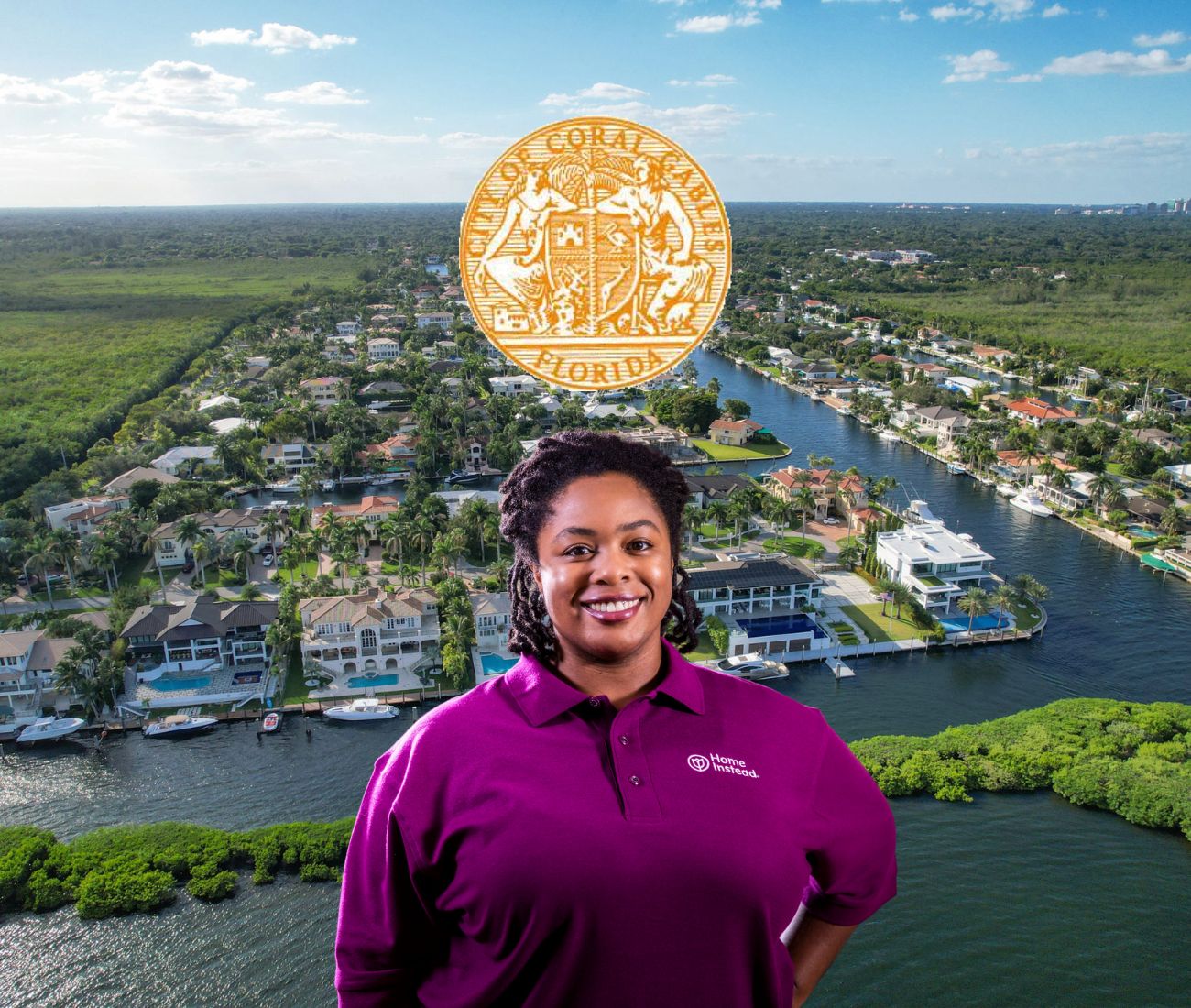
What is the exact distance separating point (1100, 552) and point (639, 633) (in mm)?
20363

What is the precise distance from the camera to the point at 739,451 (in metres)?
26.3

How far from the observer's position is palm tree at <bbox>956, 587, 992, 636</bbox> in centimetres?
1525

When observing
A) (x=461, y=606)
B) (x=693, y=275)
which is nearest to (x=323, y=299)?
(x=461, y=606)

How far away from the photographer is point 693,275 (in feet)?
8.57

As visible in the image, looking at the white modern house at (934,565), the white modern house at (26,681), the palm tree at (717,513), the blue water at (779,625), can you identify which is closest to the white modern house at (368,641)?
the white modern house at (26,681)

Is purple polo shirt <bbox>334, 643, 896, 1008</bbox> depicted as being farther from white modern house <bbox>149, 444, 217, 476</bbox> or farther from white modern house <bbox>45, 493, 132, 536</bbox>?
white modern house <bbox>149, 444, 217, 476</bbox>

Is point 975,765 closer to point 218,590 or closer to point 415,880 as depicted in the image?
point 415,880

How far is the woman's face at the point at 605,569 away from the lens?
1.62 meters

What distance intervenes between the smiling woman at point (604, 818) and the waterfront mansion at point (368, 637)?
40.8 feet

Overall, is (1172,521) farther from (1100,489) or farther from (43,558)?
(43,558)

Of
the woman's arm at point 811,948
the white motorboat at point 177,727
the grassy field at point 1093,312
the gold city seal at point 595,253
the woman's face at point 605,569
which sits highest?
the gold city seal at point 595,253

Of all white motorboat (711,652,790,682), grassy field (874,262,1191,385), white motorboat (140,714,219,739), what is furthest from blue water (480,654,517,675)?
grassy field (874,262,1191,385)

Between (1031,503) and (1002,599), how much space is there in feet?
24.5

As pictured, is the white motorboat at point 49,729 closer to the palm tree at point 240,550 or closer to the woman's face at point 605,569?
the palm tree at point 240,550
